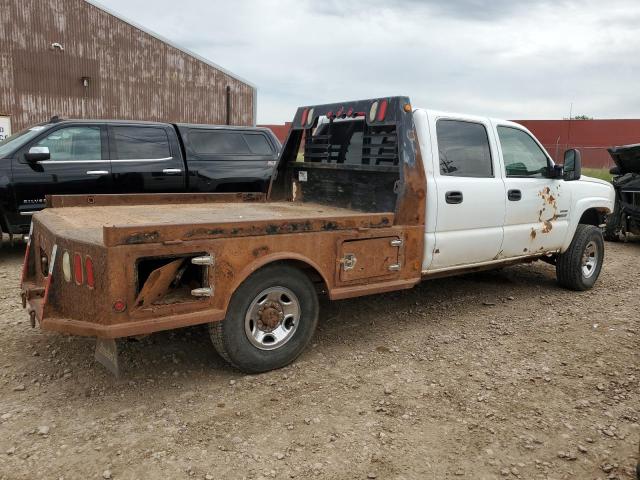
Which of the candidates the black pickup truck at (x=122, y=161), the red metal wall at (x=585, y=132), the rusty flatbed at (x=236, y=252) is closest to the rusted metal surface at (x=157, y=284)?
the rusty flatbed at (x=236, y=252)

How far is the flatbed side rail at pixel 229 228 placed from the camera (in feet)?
9.85

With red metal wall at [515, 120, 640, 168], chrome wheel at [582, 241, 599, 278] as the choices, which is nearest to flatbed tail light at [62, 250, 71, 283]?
chrome wheel at [582, 241, 599, 278]

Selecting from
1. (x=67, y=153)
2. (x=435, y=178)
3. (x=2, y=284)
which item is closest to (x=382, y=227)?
(x=435, y=178)

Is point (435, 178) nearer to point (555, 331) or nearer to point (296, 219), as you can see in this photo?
point (296, 219)

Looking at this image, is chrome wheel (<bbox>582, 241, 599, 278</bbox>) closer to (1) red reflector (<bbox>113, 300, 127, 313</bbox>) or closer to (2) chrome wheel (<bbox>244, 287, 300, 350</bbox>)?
(2) chrome wheel (<bbox>244, 287, 300, 350</bbox>)

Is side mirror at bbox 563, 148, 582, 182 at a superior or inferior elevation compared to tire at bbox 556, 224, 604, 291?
superior

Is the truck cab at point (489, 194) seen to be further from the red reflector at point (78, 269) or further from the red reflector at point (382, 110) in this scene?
the red reflector at point (78, 269)

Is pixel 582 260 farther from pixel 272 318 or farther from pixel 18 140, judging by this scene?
pixel 18 140

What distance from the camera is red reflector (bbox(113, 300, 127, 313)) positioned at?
10.0 feet

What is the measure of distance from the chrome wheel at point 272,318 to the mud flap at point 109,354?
0.82 m

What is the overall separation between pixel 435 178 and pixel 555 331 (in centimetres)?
181

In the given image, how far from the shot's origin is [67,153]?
7074 mm

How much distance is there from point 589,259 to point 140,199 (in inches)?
200

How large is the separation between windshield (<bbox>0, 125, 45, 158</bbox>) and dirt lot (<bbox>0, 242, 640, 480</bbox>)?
2652 millimetres
